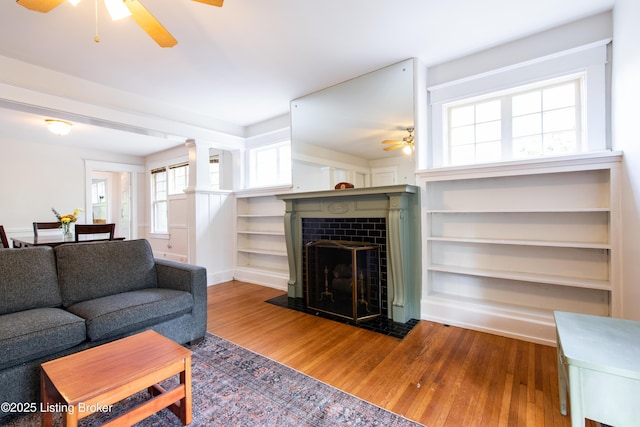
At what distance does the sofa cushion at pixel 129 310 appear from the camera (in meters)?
1.85

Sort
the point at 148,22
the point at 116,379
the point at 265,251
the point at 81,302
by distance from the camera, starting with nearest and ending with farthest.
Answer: the point at 116,379
the point at 148,22
the point at 81,302
the point at 265,251

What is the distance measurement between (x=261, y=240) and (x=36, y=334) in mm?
3153

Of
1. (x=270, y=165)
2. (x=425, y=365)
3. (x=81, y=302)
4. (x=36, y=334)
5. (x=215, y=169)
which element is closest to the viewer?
(x=36, y=334)

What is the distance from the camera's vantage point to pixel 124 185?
272 inches

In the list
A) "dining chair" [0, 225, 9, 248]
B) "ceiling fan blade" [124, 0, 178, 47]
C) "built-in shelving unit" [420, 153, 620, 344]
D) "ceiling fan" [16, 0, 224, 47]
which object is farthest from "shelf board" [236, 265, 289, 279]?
"ceiling fan" [16, 0, 224, 47]

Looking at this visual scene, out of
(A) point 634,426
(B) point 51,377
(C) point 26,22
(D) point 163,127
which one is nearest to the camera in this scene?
(A) point 634,426

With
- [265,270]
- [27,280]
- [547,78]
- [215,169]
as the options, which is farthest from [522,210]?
[215,169]

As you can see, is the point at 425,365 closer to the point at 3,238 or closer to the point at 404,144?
the point at 404,144

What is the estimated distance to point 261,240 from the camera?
468cm

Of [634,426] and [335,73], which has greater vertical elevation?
[335,73]

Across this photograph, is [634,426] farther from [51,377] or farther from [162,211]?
[162,211]

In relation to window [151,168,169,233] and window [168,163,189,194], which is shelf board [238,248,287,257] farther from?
window [151,168,169,233]

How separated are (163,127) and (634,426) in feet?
15.4

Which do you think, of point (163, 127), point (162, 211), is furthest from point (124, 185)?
point (163, 127)
